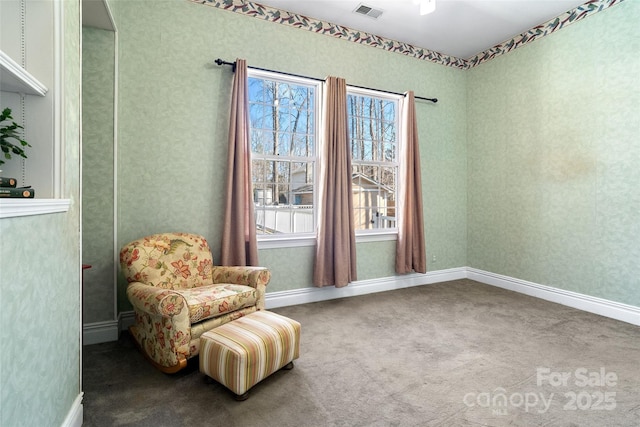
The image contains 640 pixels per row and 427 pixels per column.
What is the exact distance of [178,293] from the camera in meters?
1.97

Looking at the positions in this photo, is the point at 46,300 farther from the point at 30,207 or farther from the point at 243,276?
the point at 243,276

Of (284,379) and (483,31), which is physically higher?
(483,31)

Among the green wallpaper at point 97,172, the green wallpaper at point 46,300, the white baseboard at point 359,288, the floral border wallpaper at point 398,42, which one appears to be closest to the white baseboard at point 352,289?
the white baseboard at point 359,288

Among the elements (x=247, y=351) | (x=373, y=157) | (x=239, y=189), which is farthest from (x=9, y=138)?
(x=373, y=157)

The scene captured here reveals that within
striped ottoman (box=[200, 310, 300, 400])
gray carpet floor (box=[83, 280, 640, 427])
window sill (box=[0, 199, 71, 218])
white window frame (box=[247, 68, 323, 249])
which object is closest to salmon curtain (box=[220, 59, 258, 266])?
white window frame (box=[247, 68, 323, 249])

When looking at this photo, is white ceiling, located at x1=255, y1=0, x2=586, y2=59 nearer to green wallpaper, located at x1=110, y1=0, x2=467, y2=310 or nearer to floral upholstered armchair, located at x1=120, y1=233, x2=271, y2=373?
green wallpaper, located at x1=110, y1=0, x2=467, y2=310

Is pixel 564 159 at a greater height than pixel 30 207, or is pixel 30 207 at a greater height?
pixel 564 159

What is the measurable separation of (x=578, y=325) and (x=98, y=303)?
408 centimetres

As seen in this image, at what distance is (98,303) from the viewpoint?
2500mm

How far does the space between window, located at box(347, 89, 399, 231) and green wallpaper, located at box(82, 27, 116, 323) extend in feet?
8.05

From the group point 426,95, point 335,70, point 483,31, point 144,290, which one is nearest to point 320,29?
point 335,70

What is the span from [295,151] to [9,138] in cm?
247

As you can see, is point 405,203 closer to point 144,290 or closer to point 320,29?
point 320,29

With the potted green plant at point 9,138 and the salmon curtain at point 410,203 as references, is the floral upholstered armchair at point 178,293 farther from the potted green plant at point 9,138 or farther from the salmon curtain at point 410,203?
the salmon curtain at point 410,203
